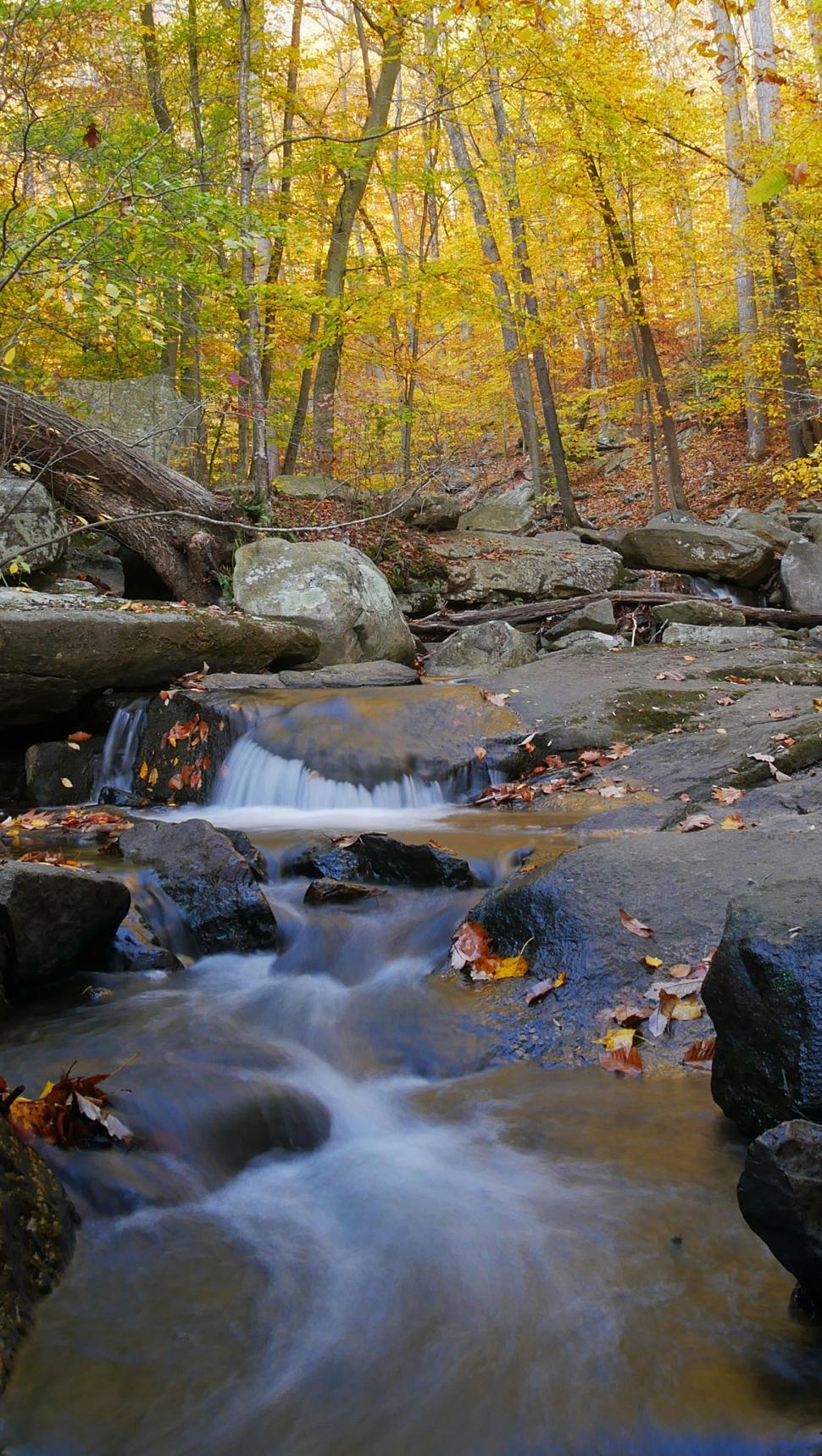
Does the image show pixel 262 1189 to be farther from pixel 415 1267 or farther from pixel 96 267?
pixel 96 267

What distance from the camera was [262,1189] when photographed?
9.66 ft

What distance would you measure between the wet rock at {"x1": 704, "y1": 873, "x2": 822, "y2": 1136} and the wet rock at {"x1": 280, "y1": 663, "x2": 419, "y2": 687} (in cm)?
611

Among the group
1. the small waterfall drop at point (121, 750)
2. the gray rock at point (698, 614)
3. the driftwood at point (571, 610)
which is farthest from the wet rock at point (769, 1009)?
the driftwood at point (571, 610)

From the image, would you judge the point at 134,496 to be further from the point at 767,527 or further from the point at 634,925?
the point at 767,527

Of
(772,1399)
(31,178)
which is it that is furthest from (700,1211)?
(31,178)

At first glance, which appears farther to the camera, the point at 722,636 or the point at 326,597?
the point at 722,636

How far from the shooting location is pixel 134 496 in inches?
438

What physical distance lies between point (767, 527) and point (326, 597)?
28.6ft

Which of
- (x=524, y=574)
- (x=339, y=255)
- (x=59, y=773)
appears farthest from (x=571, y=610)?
(x=339, y=255)

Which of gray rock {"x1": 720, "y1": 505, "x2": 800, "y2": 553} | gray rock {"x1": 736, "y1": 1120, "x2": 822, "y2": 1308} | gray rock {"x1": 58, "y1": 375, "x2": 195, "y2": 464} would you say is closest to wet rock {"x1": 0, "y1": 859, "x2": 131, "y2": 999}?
gray rock {"x1": 736, "y1": 1120, "x2": 822, "y2": 1308}

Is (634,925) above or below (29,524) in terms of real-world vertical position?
below

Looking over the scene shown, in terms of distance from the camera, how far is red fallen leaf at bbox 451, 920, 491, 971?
4.27 m

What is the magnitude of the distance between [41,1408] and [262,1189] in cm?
109

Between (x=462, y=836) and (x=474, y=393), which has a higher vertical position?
(x=474, y=393)
